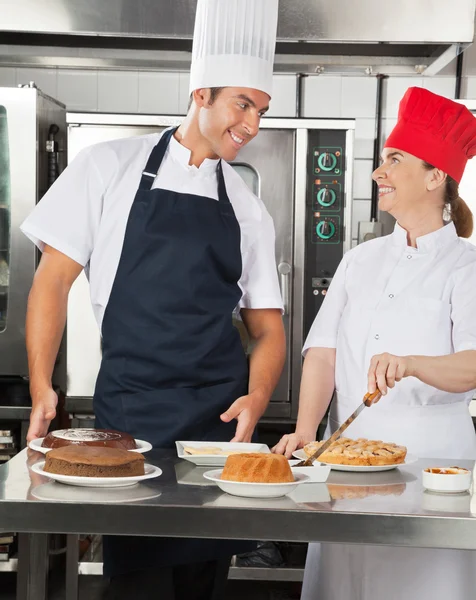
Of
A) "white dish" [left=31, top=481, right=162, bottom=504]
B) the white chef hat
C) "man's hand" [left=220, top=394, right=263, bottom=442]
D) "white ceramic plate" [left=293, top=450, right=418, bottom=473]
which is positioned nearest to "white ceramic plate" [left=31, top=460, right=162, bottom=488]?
"white dish" [left=31, top=481, right=162, bottom=504]

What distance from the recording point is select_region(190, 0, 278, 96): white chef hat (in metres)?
1.98

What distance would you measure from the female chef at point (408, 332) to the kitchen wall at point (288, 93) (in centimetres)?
165

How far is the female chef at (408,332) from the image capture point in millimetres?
1812

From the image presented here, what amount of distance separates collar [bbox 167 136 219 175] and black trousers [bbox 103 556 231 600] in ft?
2.92

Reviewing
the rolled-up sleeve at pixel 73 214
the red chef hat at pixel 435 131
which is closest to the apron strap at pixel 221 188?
the rolled-up sleeve at pixel 73 214

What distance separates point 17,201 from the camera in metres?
3.13

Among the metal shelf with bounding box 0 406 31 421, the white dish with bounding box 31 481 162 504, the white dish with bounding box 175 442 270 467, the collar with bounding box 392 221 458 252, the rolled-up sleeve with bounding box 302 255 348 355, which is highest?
the collar with bounding box 392 221 458 252

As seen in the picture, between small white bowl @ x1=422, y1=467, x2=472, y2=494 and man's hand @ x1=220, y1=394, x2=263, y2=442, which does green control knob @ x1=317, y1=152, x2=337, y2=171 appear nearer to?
man's hand @ x1=220, y1=394, x2=263, y2=442

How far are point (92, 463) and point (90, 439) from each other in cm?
14

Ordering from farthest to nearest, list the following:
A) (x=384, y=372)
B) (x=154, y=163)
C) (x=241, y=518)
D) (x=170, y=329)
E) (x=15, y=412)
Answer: (x=15, y=412) → (x=154, y=163) → (x=170, y=329) → (x=384, y=372) → (x=241, y=518)

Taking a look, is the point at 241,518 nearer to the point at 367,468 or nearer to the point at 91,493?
the point at 91,493

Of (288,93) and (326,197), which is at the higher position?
(288,93)

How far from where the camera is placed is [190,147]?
204cm

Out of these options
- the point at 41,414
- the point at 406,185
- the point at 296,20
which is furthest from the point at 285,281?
the point at 41,414
